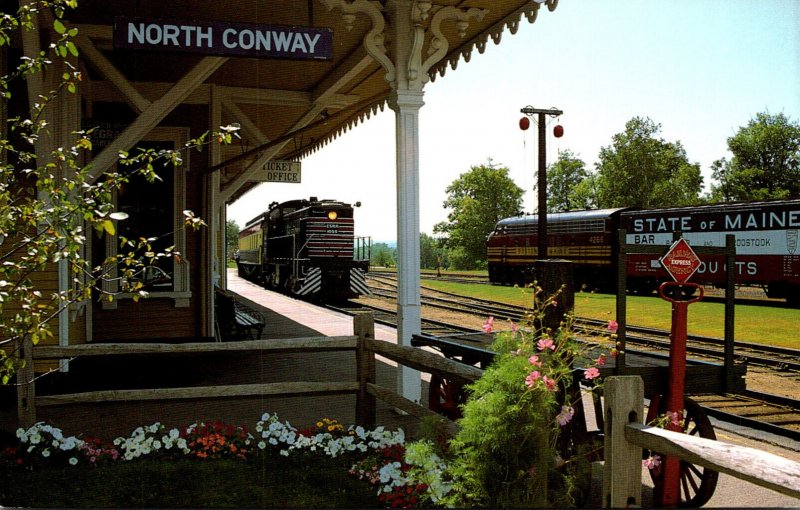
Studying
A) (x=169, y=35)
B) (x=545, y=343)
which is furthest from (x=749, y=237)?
(x=169, y=35)

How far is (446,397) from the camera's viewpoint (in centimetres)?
593

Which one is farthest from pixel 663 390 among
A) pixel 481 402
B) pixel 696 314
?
pixel 696 314

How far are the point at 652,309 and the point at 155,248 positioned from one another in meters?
12.8

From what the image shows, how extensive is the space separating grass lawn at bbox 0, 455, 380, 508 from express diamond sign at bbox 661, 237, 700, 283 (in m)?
2.28

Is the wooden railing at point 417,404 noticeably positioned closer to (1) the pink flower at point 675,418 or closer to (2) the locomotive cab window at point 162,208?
(1) the pink flower at point 675,418

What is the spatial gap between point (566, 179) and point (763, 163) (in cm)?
931

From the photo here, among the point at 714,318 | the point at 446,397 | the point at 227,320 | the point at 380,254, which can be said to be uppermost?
the point at 380,254

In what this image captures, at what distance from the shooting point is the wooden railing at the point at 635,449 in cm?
223

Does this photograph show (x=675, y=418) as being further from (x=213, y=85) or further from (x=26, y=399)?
(x=213, y=85)

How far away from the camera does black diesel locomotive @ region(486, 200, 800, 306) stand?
57.7ft

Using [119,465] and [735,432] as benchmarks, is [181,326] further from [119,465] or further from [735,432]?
[735,432]

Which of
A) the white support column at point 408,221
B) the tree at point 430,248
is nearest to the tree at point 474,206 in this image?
the tree at point 430,248

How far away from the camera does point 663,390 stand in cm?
421

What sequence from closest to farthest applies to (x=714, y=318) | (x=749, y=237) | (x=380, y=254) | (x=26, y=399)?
(x=26, y=399), (x=714, y=318), (x=749, y=237), (x=380, y=254)
